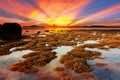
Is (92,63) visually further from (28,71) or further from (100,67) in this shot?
(28,71)

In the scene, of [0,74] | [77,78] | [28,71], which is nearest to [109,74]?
[77,78]

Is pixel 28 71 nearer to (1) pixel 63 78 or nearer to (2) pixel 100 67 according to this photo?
(1) pixel 63 78

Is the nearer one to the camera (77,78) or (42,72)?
(77,78)

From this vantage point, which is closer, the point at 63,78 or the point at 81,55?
the point at 63,78

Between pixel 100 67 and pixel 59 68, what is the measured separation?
4.75 m

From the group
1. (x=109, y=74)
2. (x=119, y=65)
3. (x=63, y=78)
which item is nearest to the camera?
(x=63, y=78)

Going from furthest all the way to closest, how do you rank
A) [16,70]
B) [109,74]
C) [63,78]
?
[16,70], [109,74], [63,78]

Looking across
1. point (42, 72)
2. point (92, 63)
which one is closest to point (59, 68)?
point (42, 72)

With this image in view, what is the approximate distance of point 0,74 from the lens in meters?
15.2

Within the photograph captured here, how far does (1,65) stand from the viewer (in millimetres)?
18438

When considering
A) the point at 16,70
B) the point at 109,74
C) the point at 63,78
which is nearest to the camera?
the point at 63,78

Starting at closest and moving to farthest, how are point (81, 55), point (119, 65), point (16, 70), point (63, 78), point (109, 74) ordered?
1. point (63, 78)
2. point (109, 74)
3. point (16, 70)
4. point (119, 65)
5. point (81, 55)

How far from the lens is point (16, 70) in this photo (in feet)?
54.1

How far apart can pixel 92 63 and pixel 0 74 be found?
10765 mm
